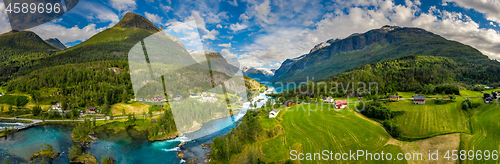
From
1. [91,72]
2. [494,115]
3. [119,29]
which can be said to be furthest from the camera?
[119,29]

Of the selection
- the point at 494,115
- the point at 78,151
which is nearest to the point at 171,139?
A: the point at 78,151

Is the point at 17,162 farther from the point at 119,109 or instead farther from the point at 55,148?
the point at 119,109

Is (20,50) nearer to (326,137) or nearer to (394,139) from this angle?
(326,137)

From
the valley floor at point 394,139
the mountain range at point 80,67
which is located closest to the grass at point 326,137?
the valley floor at point 394,139

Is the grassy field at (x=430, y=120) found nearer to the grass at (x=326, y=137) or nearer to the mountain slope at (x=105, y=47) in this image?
the grass at (x=326, y=137)

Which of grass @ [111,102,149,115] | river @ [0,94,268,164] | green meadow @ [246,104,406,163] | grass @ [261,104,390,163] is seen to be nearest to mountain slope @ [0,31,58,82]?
grass @ [111,102,149,115]

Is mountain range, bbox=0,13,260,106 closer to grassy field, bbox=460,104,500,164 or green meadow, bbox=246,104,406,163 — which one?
green meadow, bbox=246,104,406,163

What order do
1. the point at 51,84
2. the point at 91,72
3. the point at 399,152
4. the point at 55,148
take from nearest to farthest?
the point at 399,152, the point at 55,148, the point at 51,84, the point at 91,72
